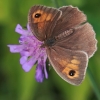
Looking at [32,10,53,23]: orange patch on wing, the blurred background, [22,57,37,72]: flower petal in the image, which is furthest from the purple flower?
the blurred background

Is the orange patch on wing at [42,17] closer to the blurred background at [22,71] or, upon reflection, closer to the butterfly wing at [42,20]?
the butterfly wing at [42,20]

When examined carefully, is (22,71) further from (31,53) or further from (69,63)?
(69,63)

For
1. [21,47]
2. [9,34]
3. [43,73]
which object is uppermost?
[9,34]

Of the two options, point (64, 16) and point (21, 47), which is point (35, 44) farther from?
point (64, 16)

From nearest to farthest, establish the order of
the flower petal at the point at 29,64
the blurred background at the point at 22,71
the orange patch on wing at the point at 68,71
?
the orange patch on wing at the point at 68,71 < the flower petal at the point at 29,64 < the blurred background at the point at 22,71

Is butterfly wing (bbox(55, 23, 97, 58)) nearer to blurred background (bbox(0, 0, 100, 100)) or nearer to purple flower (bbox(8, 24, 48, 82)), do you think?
purple flower (bbox(8, 24, 48, 82))

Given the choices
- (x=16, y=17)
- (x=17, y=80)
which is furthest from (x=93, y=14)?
(x=17, y=80)

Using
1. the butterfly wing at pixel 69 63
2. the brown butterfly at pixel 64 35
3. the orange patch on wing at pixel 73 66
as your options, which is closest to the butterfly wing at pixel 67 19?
the brown butterfly at pixel 64 35
